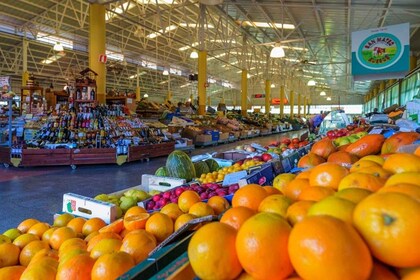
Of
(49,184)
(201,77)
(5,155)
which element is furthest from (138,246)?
(201,77)

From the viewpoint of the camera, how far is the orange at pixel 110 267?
103 centimetres

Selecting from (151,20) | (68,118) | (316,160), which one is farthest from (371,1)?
(151,20)

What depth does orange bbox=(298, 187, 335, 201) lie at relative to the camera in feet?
3.66

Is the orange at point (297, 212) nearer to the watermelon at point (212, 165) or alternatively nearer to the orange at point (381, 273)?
the orange at point (381, 273)

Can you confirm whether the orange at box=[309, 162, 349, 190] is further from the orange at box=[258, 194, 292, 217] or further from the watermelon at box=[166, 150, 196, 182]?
the watermelon at box=[166, 150, 196, 182]

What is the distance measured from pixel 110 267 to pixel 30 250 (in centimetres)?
78

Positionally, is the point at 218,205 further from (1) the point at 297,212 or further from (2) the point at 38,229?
(2) the point at 38,229

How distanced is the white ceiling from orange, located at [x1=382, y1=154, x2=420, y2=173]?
34.5 ft

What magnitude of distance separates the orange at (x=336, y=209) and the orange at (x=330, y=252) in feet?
0.22

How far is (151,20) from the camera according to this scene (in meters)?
18.8

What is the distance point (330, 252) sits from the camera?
0.69 metres

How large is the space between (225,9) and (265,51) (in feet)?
35.1

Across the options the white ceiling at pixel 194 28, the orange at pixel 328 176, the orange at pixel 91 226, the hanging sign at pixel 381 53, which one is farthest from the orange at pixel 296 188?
the white ceiling at pixel 194 28

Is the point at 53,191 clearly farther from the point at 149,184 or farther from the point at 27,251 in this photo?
the point at 27,251
